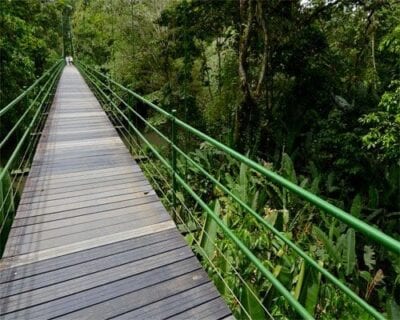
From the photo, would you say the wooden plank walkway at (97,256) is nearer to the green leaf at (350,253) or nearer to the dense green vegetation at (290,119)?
the dense green vegetation at (290,119)

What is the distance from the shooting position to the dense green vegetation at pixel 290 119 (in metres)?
4.23

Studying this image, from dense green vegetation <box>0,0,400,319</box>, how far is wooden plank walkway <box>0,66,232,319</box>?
0.39m

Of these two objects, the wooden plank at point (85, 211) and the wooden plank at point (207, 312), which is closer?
the wooden plank at point (207, 312)

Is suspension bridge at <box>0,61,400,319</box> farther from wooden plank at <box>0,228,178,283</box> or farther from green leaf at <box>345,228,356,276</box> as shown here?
green leaf at <box>345,228,356,276</box>

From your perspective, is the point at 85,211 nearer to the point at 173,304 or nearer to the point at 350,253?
the point at 173,304

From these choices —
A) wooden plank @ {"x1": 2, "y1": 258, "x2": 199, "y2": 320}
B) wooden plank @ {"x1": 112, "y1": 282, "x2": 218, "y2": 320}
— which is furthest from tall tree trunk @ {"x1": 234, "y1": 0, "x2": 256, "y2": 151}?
wooden plank @ {"x1": 112, "y1": 282, "x2": 218, "y2": 320}

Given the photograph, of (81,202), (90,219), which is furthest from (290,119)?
(90,219)

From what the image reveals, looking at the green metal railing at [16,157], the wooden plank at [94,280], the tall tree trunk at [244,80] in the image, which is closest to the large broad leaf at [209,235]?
the wooden plank at [94,280]

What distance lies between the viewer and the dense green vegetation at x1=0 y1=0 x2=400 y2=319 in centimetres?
423

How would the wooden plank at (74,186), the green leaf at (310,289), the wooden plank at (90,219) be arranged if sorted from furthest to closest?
the wooden plank at (74,186), the wooden plank at (90,219), the green leaf at (310,289)

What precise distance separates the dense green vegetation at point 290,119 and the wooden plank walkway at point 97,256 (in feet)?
1.29

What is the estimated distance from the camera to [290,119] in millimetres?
9570

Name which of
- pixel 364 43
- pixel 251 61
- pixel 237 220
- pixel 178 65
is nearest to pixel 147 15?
pixel 178 65

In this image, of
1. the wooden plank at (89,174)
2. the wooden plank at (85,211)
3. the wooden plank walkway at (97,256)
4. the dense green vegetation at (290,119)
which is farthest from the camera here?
the wooden plank at (89,174)
